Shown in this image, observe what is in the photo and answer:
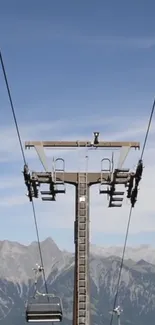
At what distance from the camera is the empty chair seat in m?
29.9

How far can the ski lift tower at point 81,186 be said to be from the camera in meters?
29.7

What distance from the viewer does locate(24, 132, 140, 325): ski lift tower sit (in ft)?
97.6

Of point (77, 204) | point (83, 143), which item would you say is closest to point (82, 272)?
point (77, 204)

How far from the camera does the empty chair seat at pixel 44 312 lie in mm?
29875

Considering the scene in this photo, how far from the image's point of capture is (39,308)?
98.9 ft

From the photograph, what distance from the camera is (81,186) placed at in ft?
102

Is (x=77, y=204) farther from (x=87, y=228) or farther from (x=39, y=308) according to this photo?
(x=39, y=308)

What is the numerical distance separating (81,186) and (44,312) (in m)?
6.03

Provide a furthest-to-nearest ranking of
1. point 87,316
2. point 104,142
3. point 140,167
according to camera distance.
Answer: point 104,142 < point 87,316 < point 140,167

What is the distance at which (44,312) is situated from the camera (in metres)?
30.1

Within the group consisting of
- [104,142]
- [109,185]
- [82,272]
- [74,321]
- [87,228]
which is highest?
[104,142]

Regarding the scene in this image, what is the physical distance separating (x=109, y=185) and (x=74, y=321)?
6432 millimetres

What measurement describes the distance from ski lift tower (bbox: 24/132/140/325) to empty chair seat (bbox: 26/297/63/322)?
2.69 feet

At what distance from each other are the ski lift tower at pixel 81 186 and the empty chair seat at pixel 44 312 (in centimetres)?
82
